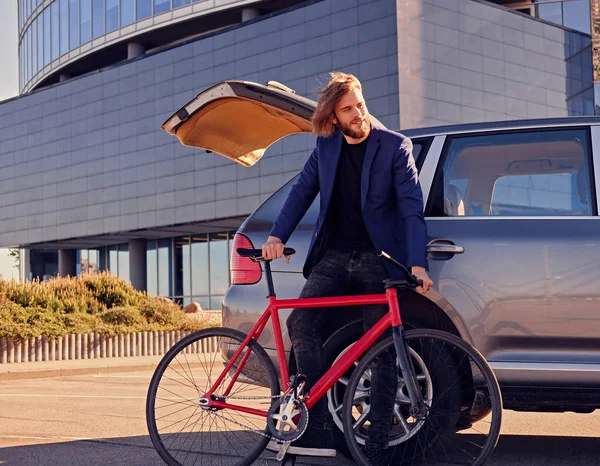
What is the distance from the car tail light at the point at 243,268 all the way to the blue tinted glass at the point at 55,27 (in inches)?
2077

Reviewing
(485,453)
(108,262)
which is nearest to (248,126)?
(485,453)

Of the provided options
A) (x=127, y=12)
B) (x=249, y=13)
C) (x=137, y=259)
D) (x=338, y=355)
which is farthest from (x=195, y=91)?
A: (x=338, y=355)

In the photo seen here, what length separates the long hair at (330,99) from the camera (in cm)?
441

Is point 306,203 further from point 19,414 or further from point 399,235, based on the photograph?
point 19,414

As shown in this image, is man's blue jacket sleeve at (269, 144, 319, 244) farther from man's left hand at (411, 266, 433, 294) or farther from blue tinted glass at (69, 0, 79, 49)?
blue tinted glass at (69, 0, 79, 49)

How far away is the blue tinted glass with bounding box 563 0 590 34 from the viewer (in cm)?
4400

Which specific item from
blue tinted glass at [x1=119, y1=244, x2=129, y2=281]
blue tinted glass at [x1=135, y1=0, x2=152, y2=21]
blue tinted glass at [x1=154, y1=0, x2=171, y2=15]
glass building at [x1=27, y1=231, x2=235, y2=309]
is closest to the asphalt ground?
glass building at [x1=27, y1=231, x2=235, y2=309]

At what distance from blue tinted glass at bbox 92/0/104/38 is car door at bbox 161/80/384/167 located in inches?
1857

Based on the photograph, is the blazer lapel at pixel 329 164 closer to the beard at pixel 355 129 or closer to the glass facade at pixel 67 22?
the beard at pixel 355 129

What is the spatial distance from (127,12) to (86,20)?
160 inches

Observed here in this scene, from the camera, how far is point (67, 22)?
5416 cm

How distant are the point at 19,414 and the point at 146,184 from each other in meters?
40.7

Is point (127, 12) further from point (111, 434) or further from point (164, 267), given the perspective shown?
point (111, 434)

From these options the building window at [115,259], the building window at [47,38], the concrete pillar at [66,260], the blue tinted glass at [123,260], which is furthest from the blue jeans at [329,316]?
the concrete pillar at [66,260]
